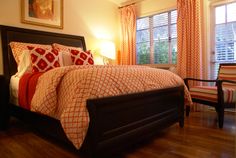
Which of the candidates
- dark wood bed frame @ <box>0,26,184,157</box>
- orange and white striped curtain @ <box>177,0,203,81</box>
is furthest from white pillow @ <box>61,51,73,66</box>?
orange and white striped curtain @ <box>177,0,203,81</box>

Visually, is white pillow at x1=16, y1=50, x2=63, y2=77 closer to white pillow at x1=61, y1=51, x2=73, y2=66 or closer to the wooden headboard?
white pillow at x1=61, y1=51, x2=73, y2=66

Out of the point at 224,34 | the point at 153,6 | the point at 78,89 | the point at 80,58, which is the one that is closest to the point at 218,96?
the point at 224,34

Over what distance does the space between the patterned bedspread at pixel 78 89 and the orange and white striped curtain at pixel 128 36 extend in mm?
2554

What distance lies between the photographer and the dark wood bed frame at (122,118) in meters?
1.43

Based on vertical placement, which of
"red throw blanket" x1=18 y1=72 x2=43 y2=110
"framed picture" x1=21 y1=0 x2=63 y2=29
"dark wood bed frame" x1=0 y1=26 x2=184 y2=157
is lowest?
"dark wood bed frame" x1=0 y1=26 x2=184 y2=157

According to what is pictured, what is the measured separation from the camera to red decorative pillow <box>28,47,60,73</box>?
2.51 metres

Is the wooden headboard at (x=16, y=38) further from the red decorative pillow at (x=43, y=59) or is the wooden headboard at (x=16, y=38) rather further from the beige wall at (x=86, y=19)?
the red decorative pillow at (x=43, y=59)

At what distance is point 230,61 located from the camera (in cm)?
338

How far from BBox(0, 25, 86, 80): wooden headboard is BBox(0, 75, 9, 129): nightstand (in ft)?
1.31

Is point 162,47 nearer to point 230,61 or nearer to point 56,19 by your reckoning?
point 230,61

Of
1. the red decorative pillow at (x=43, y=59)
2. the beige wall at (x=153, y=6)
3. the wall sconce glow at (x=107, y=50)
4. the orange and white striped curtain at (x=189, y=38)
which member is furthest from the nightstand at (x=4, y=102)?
the beige wall at (x=153, y=6)

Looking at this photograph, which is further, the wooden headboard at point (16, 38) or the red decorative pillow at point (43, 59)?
the wooden headboard at point (16, 38)

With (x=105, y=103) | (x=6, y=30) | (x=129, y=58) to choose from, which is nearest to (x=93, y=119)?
(x=105, y=103)

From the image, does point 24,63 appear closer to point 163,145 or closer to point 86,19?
point 86,19
